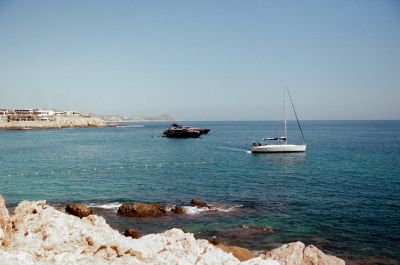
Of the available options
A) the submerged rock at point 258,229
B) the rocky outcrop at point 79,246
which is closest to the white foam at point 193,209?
the submerged rock at point 258,229

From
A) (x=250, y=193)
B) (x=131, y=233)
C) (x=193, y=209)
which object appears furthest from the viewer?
(x=250, y=193)

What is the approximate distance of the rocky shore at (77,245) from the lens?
934cm

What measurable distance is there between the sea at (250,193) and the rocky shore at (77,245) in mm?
13262

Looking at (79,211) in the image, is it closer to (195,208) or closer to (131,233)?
(131,233)

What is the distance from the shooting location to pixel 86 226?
10.8 metres

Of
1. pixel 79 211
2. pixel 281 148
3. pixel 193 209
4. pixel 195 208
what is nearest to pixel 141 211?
pixel 193 209

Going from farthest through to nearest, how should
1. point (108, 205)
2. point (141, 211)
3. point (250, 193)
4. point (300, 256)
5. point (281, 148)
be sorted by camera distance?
point (281, 148) → point (250, 193) → point (108, 205) → point (141, 211) → point (300, 256)

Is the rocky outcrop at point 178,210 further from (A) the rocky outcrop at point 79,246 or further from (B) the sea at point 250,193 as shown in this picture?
(A) the rocky outcrop at point 79,246

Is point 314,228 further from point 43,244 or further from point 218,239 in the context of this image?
point 43,244

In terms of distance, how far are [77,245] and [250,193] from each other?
31775 millimetres

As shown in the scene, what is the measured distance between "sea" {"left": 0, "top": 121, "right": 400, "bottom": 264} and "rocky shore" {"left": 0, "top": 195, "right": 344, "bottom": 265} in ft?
43.5

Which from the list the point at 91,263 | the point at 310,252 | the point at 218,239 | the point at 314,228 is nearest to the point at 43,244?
the point at 91,263

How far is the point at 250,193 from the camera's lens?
4009 cm

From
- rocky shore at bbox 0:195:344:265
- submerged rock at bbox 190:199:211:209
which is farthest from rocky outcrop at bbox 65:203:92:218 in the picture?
rocky shore at bbox 0:195:344:265
